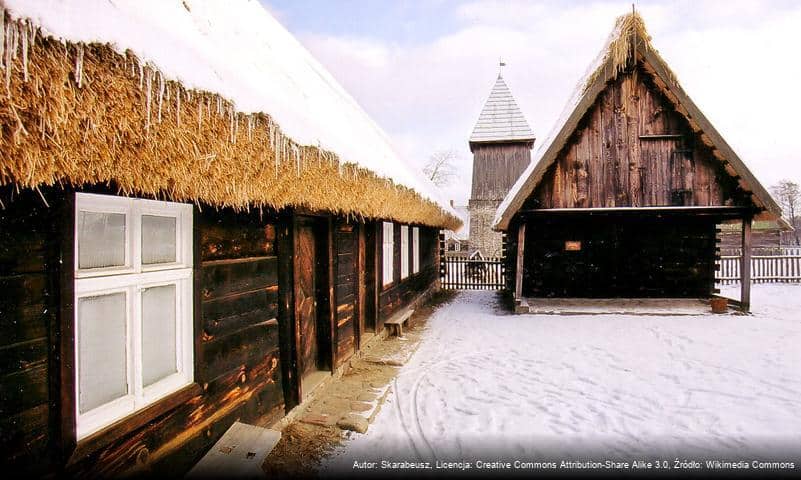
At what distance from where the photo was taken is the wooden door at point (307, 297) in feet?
14.8

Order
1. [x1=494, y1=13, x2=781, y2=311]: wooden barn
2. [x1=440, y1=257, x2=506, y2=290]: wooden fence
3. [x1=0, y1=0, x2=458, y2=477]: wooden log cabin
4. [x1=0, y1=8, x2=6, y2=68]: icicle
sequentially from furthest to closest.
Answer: [x1=440, y1=257, x2=506, y2=290]: wooden fence
[x1=494, y1=13, x2=781, y2=311]: wooden barn
[x1=0, y1=0, x2=458, y2=477]: wooden log cabin
[x1=0, y1=8, x2=6, y2=68]: icicle

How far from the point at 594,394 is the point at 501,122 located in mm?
22581

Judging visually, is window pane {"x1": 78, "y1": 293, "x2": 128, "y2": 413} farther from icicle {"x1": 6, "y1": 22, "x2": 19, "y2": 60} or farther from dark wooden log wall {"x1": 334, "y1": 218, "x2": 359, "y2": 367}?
dark wooden log wall {"x1": 334, "y1": 218, "x2": 359, "y2": 367}

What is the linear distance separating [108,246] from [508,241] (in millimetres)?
11425

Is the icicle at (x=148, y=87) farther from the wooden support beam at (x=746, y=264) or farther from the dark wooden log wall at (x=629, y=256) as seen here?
the wooden support beam at (x=746, y=264)

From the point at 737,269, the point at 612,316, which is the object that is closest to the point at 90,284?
the point at 612,316

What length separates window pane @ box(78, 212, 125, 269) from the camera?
198cm

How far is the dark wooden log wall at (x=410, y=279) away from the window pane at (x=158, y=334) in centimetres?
439

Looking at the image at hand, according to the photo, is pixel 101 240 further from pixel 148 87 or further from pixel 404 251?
pixel 404 251

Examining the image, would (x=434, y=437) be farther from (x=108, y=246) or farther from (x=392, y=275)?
(x=392, y=275)

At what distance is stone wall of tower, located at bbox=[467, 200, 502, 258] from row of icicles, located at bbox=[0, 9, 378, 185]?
22.8 m

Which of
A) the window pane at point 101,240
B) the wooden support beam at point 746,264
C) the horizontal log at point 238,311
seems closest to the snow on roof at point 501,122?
the wooden support beam at point 746,264

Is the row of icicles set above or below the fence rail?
above

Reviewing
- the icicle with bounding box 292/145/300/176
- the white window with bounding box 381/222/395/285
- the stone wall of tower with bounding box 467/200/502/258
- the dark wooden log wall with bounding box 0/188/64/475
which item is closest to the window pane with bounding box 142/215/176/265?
the dark wooden log wall with bounding box 0/188/64/475
